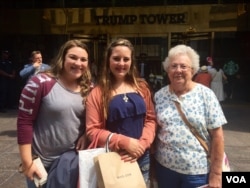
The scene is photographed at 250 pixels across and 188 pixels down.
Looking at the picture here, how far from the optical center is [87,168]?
8.28ft

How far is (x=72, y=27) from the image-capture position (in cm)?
1502

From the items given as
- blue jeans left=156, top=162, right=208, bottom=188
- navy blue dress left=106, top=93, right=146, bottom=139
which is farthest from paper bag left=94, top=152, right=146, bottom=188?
blue jeans left=156, top=162, right=208, bottom=188

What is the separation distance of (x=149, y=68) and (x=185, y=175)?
1232 centimetres

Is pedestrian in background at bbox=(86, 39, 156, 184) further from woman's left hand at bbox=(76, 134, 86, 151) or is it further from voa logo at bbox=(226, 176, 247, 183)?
voa logo at bbox=(226, 176, 247, 183)

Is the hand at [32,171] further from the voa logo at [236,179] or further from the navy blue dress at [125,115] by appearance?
the voa logo at [236,179]

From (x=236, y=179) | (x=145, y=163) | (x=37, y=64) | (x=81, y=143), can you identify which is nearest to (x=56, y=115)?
(x=81, y=143)

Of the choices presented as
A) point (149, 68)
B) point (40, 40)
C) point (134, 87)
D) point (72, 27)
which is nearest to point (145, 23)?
point (149, 68)

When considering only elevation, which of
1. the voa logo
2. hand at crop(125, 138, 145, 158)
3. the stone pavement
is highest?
hand at crop(125, 138, 145, 158)

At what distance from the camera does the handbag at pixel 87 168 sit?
2514mm

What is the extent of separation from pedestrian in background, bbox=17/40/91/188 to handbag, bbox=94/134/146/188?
0.86 feet

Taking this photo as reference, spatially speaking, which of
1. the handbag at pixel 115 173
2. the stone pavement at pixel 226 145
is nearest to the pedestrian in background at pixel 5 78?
the stone pavement at pixel 226 145

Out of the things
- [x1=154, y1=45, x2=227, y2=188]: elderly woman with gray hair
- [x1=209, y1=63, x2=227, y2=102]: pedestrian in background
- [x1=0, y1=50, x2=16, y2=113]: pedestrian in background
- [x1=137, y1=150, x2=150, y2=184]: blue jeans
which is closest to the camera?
[x1=154, y1=45, x2=227, y2=188]: elderly woman with gray hair

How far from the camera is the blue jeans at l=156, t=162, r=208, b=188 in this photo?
266cm

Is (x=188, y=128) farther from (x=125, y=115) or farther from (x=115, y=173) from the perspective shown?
(x=115, y=173)
